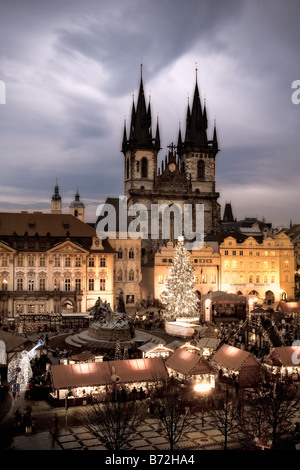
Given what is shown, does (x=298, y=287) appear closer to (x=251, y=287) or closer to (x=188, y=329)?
(x=251, y=287)

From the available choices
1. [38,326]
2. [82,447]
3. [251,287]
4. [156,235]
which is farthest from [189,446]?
[156,235]

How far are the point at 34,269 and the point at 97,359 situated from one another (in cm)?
2943

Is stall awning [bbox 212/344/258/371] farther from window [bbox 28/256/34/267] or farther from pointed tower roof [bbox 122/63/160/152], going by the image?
pointed tower roof [bbox 122/63/160/152]

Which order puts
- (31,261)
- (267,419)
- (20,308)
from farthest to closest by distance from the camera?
(31,261) → (20,308) → (267,419)

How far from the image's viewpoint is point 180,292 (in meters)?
49.5

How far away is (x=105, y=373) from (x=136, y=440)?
6.38 metres

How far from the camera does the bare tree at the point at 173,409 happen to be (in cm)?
2053

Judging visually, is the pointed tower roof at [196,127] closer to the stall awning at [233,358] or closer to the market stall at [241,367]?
the stall awning at [233,358]

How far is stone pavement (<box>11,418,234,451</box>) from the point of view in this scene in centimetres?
2092

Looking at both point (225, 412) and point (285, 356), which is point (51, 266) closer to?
→ point (285, 356)

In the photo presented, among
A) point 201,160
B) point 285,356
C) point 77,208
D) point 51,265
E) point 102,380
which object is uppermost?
point 201,160

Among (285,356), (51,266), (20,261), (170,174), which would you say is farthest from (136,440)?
(170,174)

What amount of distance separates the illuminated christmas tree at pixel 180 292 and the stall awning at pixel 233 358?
57.0 feet

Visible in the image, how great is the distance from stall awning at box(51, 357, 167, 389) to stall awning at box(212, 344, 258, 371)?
4.00 metres
